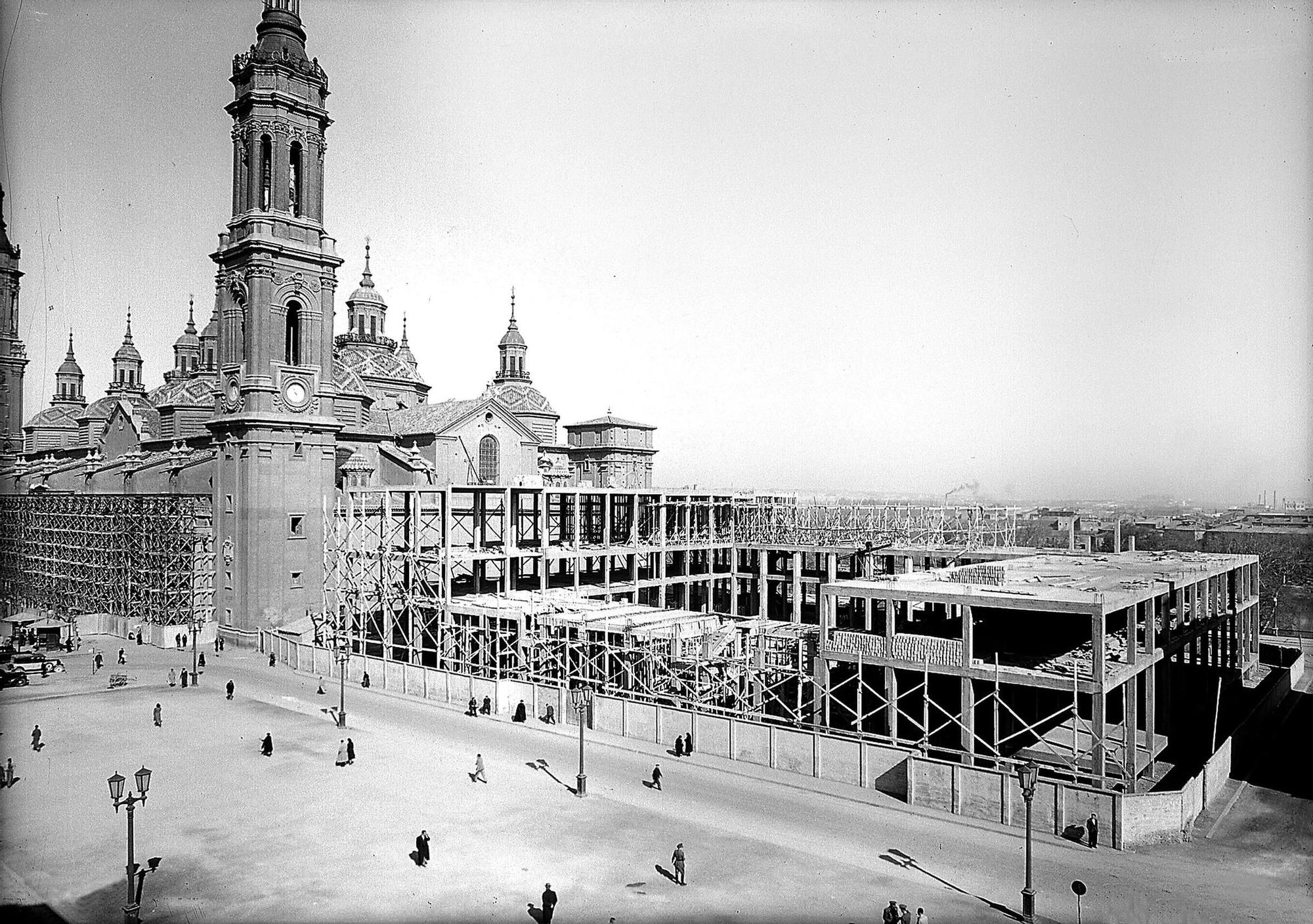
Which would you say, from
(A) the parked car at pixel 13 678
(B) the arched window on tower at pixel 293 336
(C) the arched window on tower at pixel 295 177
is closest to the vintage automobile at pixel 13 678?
(A) the parked car at pixel 13 678

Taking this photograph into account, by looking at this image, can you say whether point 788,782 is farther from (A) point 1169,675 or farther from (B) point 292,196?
(B) point 292,196

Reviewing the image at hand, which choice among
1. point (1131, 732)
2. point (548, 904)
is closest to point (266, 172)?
point (548, 904)

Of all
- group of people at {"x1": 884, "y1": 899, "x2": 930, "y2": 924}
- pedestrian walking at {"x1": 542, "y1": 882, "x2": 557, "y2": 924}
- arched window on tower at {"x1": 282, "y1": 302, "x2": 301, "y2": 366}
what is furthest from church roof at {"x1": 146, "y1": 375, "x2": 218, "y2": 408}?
group of people at {"x1": 884, "y1": 899, "x2": 930, "y2": 924}

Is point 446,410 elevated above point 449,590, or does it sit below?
above

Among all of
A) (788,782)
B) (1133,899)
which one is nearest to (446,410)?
(788,782)

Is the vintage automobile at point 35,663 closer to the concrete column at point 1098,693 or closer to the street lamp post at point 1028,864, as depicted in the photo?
the street lamp post at point 1028,864

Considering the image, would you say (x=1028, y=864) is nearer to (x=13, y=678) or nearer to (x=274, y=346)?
(x=13, y=678)

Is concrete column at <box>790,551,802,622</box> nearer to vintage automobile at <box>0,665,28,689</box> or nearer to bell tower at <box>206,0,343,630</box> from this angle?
bell tower at <box>206,0,343,630</box>
